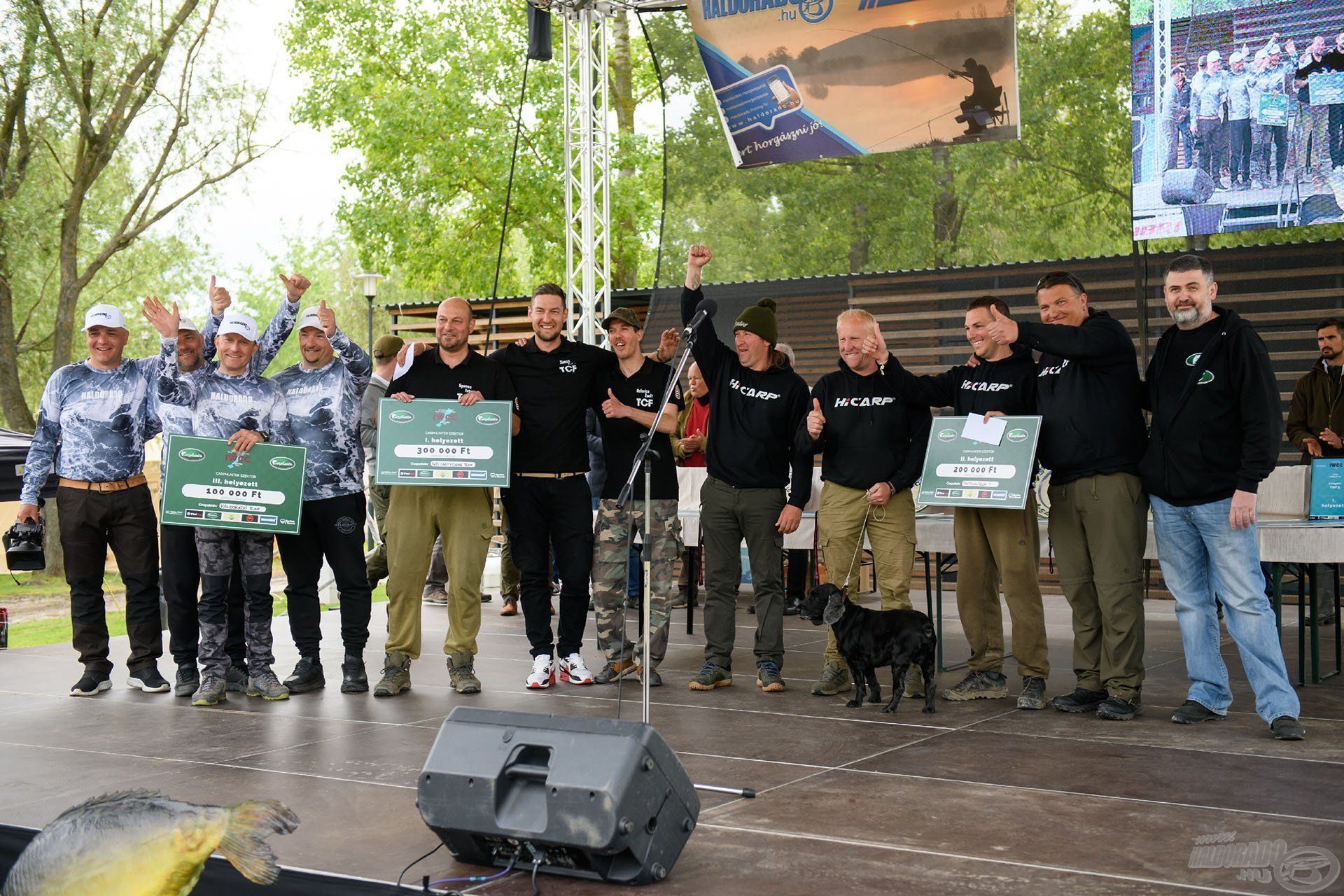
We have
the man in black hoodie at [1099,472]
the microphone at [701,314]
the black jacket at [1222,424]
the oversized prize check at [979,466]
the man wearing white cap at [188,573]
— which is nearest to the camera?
the black jacket at [1222,424]

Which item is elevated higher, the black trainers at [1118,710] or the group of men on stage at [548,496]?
the group of men on stage at [548,496]

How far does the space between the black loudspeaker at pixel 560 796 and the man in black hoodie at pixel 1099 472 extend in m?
2.72

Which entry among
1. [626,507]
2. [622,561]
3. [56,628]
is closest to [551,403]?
[626,507]

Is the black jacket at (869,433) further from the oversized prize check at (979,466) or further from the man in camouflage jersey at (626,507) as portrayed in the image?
the man in camouflage jersey at (626,507)

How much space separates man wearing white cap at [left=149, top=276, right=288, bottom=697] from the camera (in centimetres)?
617

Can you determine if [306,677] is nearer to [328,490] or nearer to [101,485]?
[328,490]

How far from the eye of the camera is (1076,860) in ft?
Result: 11.3

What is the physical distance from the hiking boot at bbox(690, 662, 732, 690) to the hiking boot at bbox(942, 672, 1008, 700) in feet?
3.62

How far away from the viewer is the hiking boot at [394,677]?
6262 mm

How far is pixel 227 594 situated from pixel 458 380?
5.13 feet

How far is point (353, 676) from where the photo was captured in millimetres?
6387

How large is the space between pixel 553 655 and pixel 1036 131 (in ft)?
23.1

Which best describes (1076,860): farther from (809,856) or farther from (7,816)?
(7,816)

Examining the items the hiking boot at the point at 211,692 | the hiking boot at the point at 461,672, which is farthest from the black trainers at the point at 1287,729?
the hiking boot at the point at 211,692
